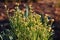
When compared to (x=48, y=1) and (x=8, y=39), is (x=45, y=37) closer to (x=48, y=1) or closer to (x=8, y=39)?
(x=8, y=39)

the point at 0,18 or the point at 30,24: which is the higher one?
the point at 30,24

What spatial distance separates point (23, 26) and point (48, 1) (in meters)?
2.73

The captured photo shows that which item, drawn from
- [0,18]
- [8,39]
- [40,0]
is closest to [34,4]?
[40,0]

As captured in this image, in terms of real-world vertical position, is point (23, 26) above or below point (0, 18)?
above

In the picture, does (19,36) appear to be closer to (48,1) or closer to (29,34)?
(29,34)

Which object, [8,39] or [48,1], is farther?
[48,1]

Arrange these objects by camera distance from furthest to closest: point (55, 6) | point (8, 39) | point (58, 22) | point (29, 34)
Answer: point (55, 6)
point (58, 22)
point (8, 39)
point (29, 34)

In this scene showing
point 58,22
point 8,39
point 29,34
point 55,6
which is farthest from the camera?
point 55,6

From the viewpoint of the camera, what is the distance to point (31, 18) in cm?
391

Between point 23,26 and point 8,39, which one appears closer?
point 23,26

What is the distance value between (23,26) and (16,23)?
0.50 feet

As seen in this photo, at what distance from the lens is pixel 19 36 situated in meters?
3.89

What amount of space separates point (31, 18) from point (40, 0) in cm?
267

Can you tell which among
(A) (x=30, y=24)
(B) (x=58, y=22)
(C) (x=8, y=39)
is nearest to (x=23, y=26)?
(A) (x=30, y=24)
